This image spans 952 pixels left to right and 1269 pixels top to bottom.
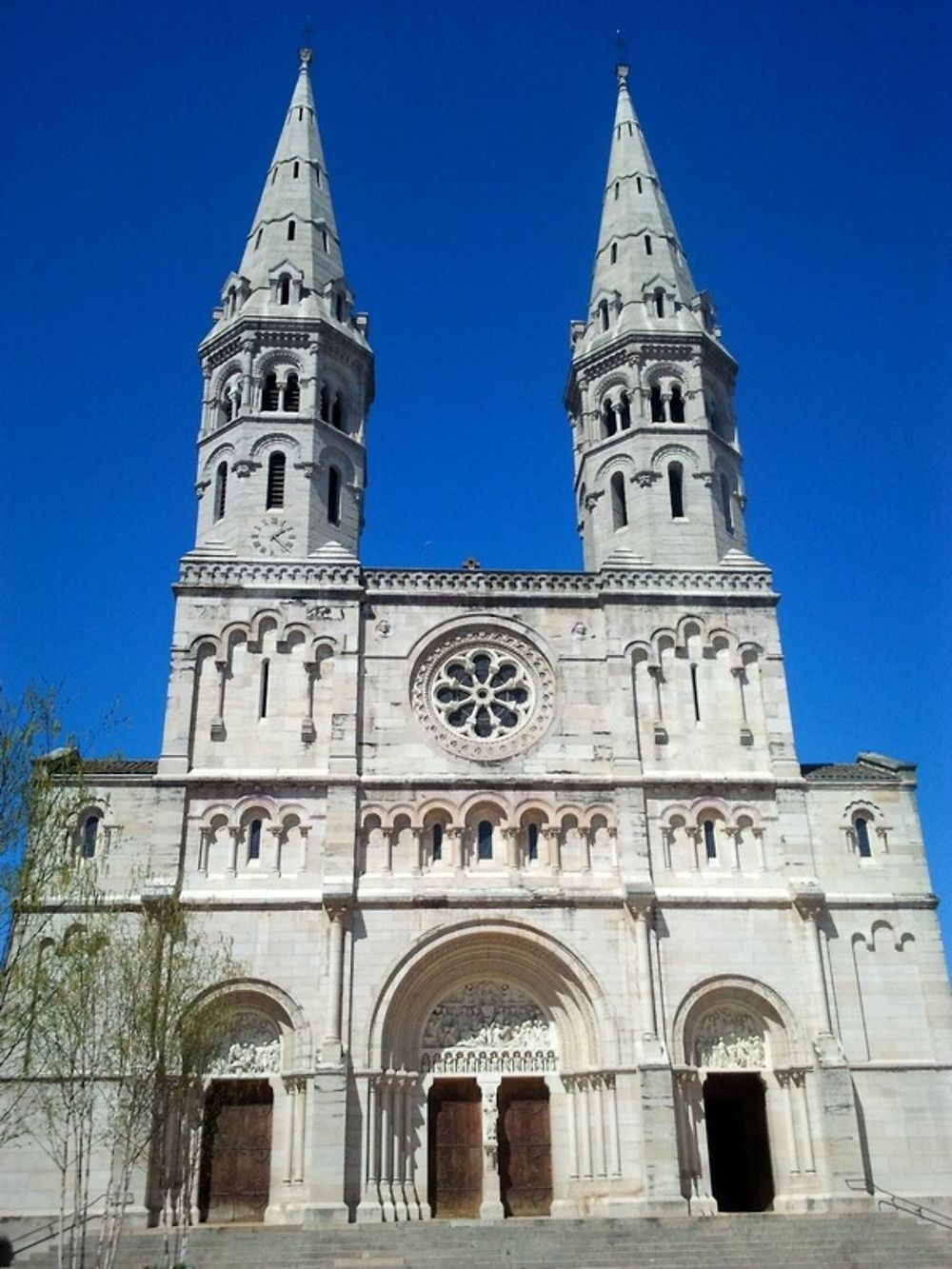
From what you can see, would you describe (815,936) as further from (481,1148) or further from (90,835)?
(90,835)

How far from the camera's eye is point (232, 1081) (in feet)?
86.9

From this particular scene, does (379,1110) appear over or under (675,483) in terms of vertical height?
under

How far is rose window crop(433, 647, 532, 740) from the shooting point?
30531 millimetres

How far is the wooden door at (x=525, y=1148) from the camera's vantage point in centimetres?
2652

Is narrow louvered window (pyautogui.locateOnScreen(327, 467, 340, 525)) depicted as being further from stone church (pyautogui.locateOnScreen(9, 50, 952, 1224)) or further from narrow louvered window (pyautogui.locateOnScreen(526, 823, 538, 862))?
narrow louvered window (pyautogui.locateOnScreen(526, 823, 538, 862))

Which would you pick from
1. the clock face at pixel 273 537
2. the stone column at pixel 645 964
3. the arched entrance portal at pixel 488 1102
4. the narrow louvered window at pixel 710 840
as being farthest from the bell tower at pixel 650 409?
the arched entrance portal at pixel 488 1102

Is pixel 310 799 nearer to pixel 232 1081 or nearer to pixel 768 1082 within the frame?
pixel 232 1081

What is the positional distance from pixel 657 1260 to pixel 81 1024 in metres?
11.3

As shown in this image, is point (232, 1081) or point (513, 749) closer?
point (232, 1081)

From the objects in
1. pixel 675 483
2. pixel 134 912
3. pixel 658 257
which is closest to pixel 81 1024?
pixel 134 912

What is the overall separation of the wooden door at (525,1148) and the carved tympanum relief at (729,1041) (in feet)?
12.1

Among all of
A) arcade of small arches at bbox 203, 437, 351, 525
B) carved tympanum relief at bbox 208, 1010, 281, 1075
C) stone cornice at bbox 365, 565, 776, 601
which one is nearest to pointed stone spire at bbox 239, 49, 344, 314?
arcade of small arches at bbox 203, 437, 351, 525

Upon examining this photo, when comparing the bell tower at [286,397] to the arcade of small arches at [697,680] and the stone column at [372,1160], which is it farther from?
the stone column at [372,1160]

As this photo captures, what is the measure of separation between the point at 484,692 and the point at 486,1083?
9.27 m
